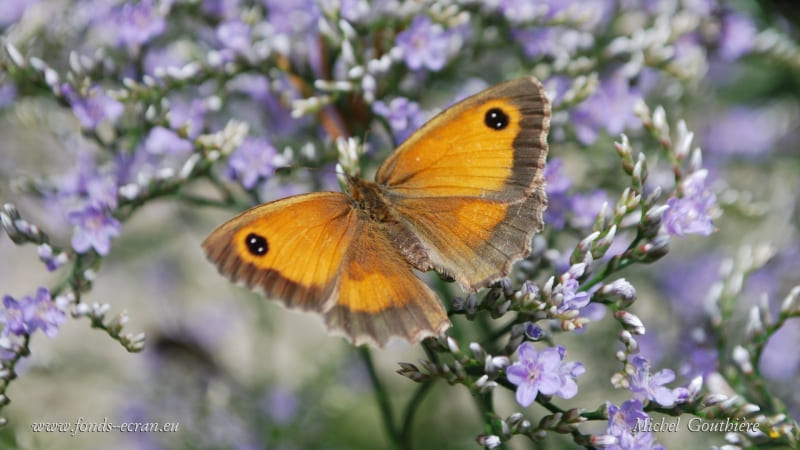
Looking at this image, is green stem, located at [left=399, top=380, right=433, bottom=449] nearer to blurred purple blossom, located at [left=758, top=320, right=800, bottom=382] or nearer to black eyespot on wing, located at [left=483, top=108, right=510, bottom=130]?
black eyespot on wing, located at [left=483, top=108, right=510, bottom=130]

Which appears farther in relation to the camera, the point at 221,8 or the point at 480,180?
the point at 221,8

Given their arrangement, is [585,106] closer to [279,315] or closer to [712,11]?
[712,11]

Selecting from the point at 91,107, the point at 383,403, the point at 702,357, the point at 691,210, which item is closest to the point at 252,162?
the point at 91,107

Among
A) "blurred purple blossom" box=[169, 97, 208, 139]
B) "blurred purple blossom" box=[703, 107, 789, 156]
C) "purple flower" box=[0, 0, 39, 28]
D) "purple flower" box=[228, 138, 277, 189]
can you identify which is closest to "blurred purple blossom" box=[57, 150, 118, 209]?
"blurred purple blossom" box=[169, 97, 208, 139]

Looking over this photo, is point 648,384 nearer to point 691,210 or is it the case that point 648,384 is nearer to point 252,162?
point 691,210

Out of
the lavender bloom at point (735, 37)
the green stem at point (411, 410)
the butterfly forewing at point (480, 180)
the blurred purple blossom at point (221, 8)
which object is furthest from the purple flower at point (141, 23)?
the lavender bloom at point (735, 37)

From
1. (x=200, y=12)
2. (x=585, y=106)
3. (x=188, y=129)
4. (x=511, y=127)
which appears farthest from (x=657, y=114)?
(x=200, y=12)

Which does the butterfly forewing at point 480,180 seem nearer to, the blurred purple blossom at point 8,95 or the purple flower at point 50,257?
the purple flower at point 50,257
